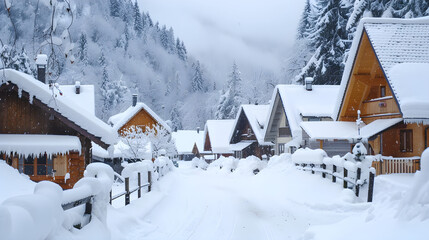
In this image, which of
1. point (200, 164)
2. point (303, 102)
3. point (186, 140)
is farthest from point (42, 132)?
point (186, 140)

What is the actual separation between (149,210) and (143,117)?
38799 millimetres

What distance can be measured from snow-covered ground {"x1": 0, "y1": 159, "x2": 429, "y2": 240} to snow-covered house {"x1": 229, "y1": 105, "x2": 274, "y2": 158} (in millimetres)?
23849

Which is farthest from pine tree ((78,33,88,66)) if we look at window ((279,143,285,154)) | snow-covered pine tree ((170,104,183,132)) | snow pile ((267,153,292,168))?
snow pile ((267,153,292,168))

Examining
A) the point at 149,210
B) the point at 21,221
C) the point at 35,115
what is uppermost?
the point at 35,115

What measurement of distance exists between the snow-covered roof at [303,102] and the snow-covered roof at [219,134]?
81.7ft

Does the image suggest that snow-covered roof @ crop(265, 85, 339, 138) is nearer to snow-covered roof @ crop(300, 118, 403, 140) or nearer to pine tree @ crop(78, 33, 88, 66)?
snow-covered roof @ crop(300, 118, 403, 140)

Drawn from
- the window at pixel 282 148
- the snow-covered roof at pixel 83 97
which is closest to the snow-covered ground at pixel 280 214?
the snow-covered roof at pixel 83 97

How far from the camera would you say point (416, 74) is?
1931cm

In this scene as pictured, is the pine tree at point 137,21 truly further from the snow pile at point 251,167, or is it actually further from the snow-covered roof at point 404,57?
the snow-covered roof at point 404,57

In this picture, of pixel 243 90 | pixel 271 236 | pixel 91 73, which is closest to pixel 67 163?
pixel 271 236

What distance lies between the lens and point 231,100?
7956 centimetres

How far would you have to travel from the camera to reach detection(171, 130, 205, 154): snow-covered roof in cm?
8419

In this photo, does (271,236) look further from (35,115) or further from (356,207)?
(35,115)

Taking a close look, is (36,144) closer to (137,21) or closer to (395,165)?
(395,165)
